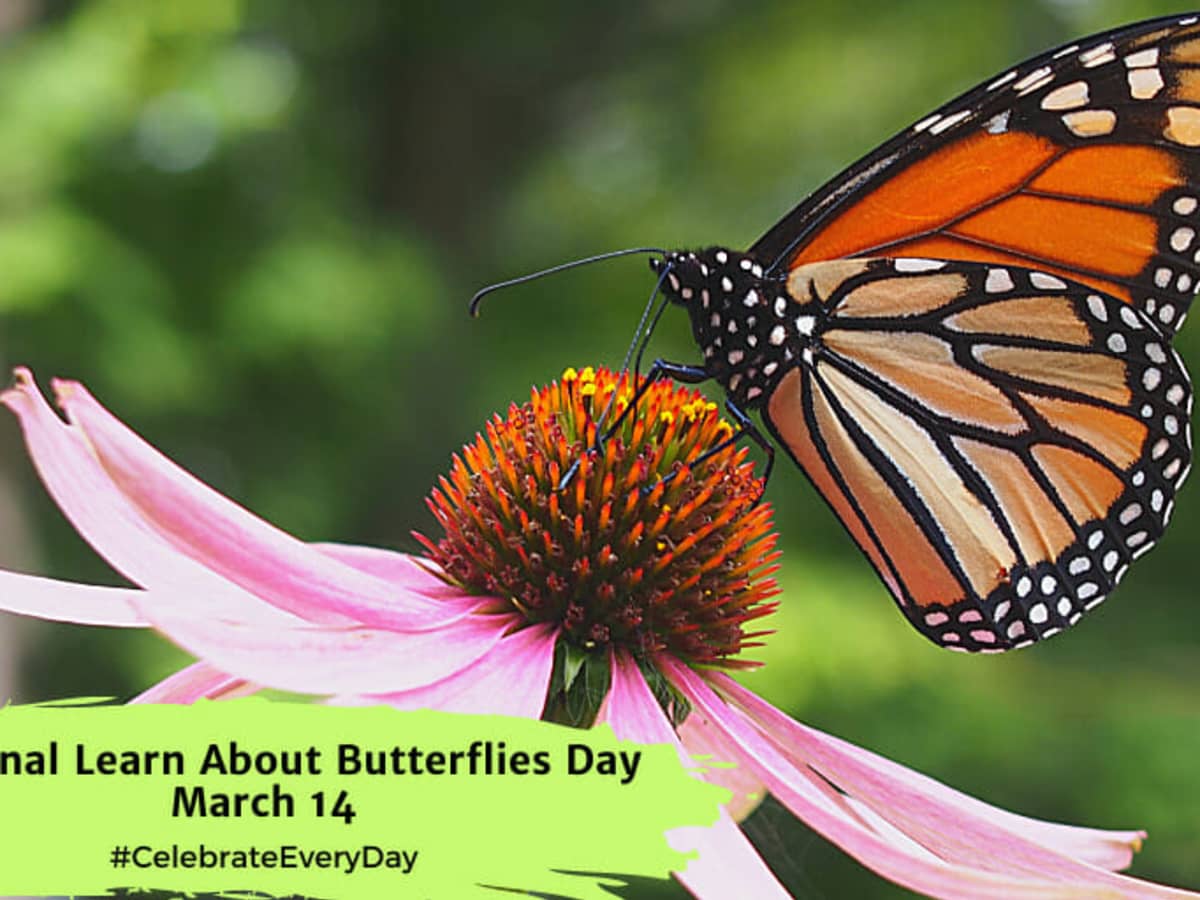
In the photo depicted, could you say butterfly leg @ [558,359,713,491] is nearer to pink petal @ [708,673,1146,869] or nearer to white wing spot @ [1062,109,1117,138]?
pink petal @ [708,673,1146,869]

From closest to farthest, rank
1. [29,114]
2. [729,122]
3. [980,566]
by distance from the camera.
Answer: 1. [980,566]
2. [29,114]
3. [729,122]

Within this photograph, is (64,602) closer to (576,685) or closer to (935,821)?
(576,685)

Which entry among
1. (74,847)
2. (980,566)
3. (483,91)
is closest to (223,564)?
(74,847)

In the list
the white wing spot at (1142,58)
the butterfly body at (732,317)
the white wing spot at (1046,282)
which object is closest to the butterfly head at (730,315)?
the butterfly body at (732,317)

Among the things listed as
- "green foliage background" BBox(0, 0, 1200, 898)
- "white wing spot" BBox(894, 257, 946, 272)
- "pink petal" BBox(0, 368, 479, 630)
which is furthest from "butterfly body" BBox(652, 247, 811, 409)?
"green foliage background" BBox(0, 0, 1200, 898)

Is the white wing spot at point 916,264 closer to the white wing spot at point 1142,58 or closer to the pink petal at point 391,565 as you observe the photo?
the white wing spot at point 1142,58

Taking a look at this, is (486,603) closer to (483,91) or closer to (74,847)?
(74,847)
